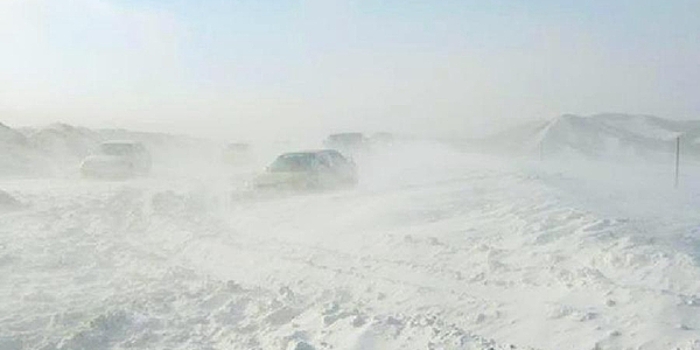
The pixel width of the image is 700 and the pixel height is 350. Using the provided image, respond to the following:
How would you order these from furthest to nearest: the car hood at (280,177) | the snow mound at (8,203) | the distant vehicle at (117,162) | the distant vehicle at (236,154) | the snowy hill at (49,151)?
the distant vehicle at (236,154), the snowy hill at (49,151), the distant vehicle at (117,162), the car hood at (280,177), the snow mound at (8,203)

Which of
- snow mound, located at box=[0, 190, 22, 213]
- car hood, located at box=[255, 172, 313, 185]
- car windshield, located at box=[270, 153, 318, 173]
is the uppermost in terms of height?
car windshield, located at box=[270, 153, 318, 173]

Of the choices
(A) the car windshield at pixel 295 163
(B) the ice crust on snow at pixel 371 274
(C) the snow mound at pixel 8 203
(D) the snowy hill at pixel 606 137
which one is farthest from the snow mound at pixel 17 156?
(D) the snowy hill at pixel 606 137

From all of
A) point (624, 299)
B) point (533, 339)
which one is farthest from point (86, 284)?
point (624, 299)

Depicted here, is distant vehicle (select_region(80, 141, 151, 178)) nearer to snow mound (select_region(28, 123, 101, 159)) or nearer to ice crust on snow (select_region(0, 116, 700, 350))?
ice crust on snow (select_region(0, 116, 700, 350))

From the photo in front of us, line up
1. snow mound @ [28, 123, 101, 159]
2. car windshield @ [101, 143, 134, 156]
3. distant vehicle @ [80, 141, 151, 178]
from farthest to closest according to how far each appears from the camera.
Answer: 1. snow mound @ [28, 123, 101, 159]
2. car windshield @ [101, 143, 134, 156]
3. distant vehicle @ [80, 141, 151, 178]

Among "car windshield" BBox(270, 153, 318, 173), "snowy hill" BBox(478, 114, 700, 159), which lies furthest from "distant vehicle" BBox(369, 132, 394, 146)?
"car windshield" BBox(270, 153, 318, 173)

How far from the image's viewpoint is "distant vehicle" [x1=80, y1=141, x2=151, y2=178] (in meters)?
27.7

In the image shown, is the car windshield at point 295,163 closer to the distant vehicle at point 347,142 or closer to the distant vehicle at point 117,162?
the distant vehicle at point 117,162

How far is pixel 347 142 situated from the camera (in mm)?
39719

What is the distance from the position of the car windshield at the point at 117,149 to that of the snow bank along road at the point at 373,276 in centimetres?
1481

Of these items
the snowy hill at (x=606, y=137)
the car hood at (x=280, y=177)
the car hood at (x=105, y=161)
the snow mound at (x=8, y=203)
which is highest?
the car hood at (x=280, y=177)

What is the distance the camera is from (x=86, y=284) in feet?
31.1

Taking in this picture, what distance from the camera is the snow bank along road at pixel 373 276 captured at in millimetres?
6891

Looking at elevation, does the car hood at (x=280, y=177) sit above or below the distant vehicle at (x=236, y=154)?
above
